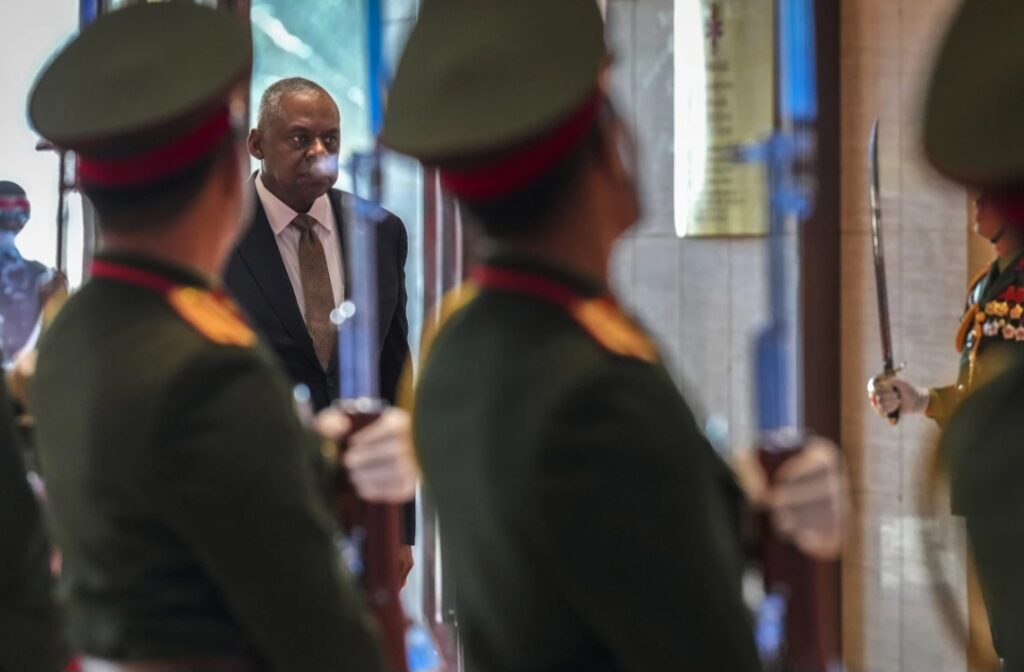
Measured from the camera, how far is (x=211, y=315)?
1.68 m

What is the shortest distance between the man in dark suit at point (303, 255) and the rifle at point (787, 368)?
1516 mm

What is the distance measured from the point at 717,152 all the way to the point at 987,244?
2.45 feet

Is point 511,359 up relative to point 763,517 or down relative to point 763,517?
up

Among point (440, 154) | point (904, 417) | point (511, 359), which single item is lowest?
point (904, 417)

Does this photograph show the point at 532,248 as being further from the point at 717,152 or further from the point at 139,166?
the point at 717,152

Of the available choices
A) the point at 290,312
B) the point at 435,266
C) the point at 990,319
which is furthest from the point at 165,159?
the point at 435,266

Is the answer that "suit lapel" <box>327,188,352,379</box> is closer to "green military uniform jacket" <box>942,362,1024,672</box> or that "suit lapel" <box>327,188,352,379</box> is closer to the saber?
the saber

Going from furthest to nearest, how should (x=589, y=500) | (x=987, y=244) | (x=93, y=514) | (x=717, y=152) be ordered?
(x=717, y=152), (x=987, y=244), (x=93, y=514), (x=589, y=500)

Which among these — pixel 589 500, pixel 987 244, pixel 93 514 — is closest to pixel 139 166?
pixel 93 514

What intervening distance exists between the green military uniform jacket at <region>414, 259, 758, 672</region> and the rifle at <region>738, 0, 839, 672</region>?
13 cm

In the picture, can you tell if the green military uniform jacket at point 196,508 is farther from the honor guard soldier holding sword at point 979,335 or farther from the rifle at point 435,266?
the rifle at point 435,266

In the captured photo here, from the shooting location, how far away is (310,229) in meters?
3.38

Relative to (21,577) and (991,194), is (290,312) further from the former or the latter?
(991,194)

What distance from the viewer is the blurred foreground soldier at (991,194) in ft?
4.73
